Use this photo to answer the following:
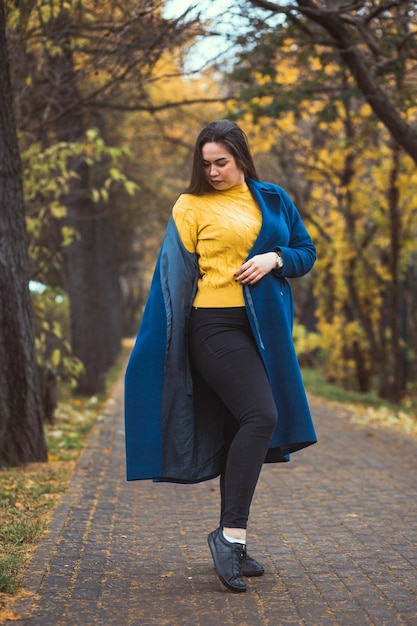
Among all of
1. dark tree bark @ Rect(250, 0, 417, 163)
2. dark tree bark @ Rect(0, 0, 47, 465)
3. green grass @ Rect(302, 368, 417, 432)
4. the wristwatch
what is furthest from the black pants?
green grass @ Rect(302, 368, 417, 432)

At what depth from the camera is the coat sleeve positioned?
4723 millimetres

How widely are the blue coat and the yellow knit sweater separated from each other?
0.04 m

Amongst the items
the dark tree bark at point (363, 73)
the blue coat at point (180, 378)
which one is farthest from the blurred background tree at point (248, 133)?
the blue coat at point (180, 378)

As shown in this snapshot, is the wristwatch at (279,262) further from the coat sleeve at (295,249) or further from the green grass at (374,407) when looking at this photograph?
the green grass at (374,407)

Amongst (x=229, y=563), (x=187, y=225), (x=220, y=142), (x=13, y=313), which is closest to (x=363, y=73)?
(x=13, y=313)

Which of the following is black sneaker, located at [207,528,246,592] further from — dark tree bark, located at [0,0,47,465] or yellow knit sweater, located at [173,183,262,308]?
dark tree bark, located at [0,0,47,465]

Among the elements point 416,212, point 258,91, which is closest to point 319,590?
point 258,91

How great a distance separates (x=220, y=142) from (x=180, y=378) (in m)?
1.08

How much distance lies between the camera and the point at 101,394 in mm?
15609

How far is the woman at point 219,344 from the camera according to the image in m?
4.54

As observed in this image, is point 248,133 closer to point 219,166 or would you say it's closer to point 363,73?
point 363,73

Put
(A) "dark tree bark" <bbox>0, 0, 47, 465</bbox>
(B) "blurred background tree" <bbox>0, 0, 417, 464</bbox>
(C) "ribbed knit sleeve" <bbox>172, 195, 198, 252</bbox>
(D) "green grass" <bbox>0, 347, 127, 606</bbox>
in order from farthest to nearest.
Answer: (B) "blurred background tree" <bbox>0, 0, 417, 464</bbox>
(A) "dark tree bark" <bbox>0, 0, 47, 465</bbox>
(D) "green grass" <bbox>0, 347, 127, 606</bbox>
(C) "ribbed knit sleeve" <bbox>172, 195, 198, 252</bbox>

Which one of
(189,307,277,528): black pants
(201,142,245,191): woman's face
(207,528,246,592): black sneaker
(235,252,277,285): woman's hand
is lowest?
(207,528,246,592): black sneaker

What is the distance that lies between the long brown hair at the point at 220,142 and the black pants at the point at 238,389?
588mm
